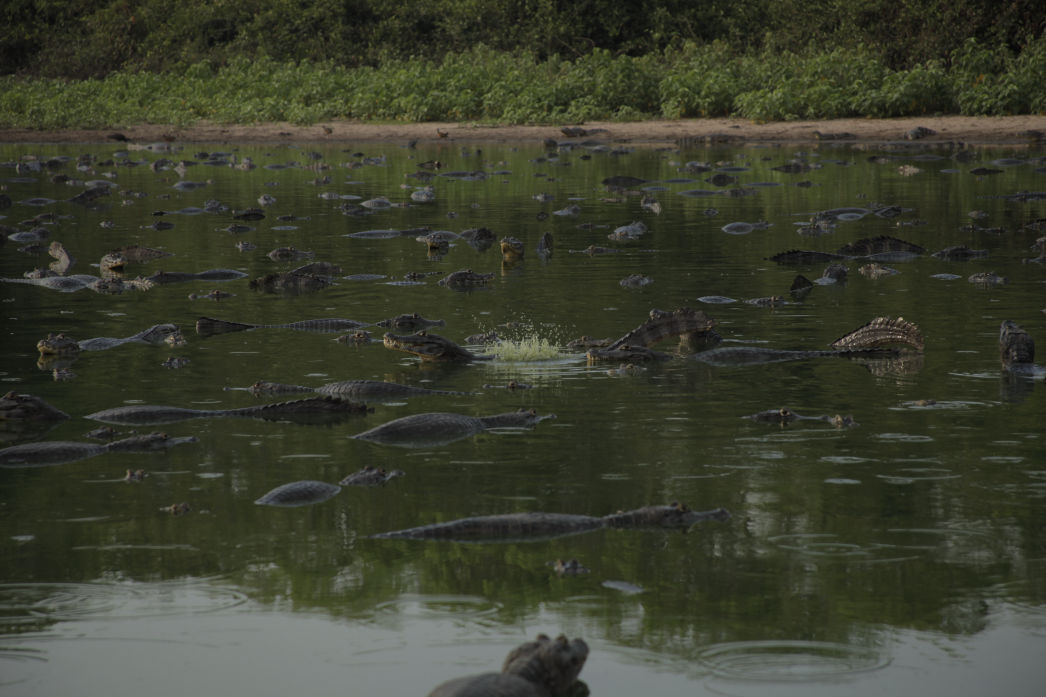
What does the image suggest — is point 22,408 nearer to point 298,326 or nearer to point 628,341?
point 298,326

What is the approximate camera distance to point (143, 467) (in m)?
6.96

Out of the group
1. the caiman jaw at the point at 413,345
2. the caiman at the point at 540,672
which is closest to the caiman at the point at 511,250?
the caiman jaw at the point at 413,345

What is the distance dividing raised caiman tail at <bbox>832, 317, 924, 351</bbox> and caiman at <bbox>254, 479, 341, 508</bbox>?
4701 mm

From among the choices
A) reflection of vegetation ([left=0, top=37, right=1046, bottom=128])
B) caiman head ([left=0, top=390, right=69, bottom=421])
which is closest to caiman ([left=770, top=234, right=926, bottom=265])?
caiman head ([left=0, top=390, right=69, bottom=421])

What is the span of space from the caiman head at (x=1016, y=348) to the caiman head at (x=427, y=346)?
12.4 ft

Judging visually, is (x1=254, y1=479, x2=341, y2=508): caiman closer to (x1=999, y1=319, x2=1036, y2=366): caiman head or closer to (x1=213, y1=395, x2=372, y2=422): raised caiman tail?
(x1=213, y1=395, x2=372, y2=422): raised caiman tail

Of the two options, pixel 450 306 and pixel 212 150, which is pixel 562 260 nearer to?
pixel 450 306

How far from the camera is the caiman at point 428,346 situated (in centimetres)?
945


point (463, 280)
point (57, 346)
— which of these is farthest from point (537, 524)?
point (463, 280)

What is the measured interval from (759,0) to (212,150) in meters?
21.1

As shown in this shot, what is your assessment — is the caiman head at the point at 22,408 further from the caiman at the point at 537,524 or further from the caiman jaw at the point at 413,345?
the caiman at the point at 537,524

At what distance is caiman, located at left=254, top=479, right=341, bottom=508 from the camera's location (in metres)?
6.31

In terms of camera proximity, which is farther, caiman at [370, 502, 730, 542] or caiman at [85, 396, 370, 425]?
caiman at [85, 396, 370, 425]

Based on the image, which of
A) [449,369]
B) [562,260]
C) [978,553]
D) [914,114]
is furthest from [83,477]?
[914,114]
